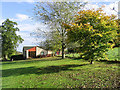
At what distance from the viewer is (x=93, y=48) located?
26.8ft

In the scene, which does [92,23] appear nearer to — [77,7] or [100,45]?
[100,45]

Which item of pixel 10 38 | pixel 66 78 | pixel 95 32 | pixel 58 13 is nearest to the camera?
pixel 66 78

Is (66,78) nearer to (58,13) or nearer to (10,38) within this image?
(58,13)

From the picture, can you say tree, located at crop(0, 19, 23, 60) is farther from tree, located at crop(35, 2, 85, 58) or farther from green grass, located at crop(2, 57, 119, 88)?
green grass, located at crop(2, 57, 119, 88)

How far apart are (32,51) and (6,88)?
27.6m

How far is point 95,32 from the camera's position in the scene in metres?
7.80

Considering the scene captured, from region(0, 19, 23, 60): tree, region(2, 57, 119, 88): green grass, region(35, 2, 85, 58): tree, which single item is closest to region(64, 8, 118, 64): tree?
region(2, 57, 119, 88): green grass

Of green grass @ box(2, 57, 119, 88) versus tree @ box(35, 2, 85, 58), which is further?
tree @ box(35, 2, 85, 58)

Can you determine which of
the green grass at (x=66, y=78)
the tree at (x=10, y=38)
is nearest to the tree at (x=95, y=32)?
the green grass at (x=66, y=78)

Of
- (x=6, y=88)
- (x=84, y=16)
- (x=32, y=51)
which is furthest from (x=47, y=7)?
(x=32, y=51)

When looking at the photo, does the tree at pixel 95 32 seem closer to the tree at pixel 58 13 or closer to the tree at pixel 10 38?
the tree at pixel 58 13

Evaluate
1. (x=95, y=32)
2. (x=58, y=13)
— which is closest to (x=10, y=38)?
(x=58, y=13)

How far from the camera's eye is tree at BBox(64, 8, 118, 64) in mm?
7836

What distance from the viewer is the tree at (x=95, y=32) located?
25.7 feet
